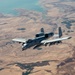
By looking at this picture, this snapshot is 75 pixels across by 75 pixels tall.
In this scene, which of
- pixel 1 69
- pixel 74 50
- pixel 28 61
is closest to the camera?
pixel 1 69

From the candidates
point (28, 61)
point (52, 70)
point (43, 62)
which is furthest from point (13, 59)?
point (52, 70)

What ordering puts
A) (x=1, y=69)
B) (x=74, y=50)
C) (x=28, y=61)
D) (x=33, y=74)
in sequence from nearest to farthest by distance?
(x=33, y=74) < (x=1, y=69) < (x=28, y=61) < (x=74, y=50)

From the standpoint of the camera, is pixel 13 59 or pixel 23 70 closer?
pixel 23 70

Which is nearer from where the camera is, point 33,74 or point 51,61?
point 33,74

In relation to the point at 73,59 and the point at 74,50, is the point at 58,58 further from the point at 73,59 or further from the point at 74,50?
the point at 74,50

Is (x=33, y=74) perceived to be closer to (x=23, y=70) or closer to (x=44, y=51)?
(x=23, y=70)

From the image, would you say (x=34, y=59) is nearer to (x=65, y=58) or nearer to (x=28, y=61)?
(x=28, y=61)

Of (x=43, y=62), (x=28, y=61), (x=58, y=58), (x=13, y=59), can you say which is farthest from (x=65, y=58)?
(x=13, y=59)
